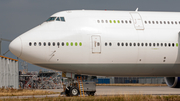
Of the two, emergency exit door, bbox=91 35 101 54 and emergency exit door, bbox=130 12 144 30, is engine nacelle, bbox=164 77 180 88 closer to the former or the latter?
emergency exit door, bbox=130 12 144 30

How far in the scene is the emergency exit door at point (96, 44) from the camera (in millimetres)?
22145

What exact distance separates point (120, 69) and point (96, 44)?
2.96 m

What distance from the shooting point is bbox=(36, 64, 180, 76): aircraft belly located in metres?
22.3

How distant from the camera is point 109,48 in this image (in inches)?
881

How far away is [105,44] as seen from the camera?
22.4 metres

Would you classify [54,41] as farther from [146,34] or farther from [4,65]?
[4,65]

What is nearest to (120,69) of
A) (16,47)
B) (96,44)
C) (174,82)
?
(96,44)

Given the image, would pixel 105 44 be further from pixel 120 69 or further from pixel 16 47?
pixel 16 47

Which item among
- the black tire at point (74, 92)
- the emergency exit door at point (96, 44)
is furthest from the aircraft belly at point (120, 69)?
the black tire at point (74, 92)

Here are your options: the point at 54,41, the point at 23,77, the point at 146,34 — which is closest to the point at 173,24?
the point at 146,34

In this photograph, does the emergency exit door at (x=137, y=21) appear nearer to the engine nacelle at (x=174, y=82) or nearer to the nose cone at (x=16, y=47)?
the engine nacelle at (x=174, y=82)

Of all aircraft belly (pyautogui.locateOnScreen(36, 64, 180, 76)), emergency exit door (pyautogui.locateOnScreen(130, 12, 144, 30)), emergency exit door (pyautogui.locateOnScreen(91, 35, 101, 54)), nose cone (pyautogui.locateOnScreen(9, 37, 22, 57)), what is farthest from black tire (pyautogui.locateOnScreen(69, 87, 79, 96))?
emergency exit door (pyautogui.locateOnScreen(130, 12, 144, 30))

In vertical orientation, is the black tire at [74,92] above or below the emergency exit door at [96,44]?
below

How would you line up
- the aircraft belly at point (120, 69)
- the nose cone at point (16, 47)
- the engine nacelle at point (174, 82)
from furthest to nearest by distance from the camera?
1. the engine nacelle at point (174, 82)
2. the aircraft belly at point (120, 69)
3. the nose cone at point (16, 47)
